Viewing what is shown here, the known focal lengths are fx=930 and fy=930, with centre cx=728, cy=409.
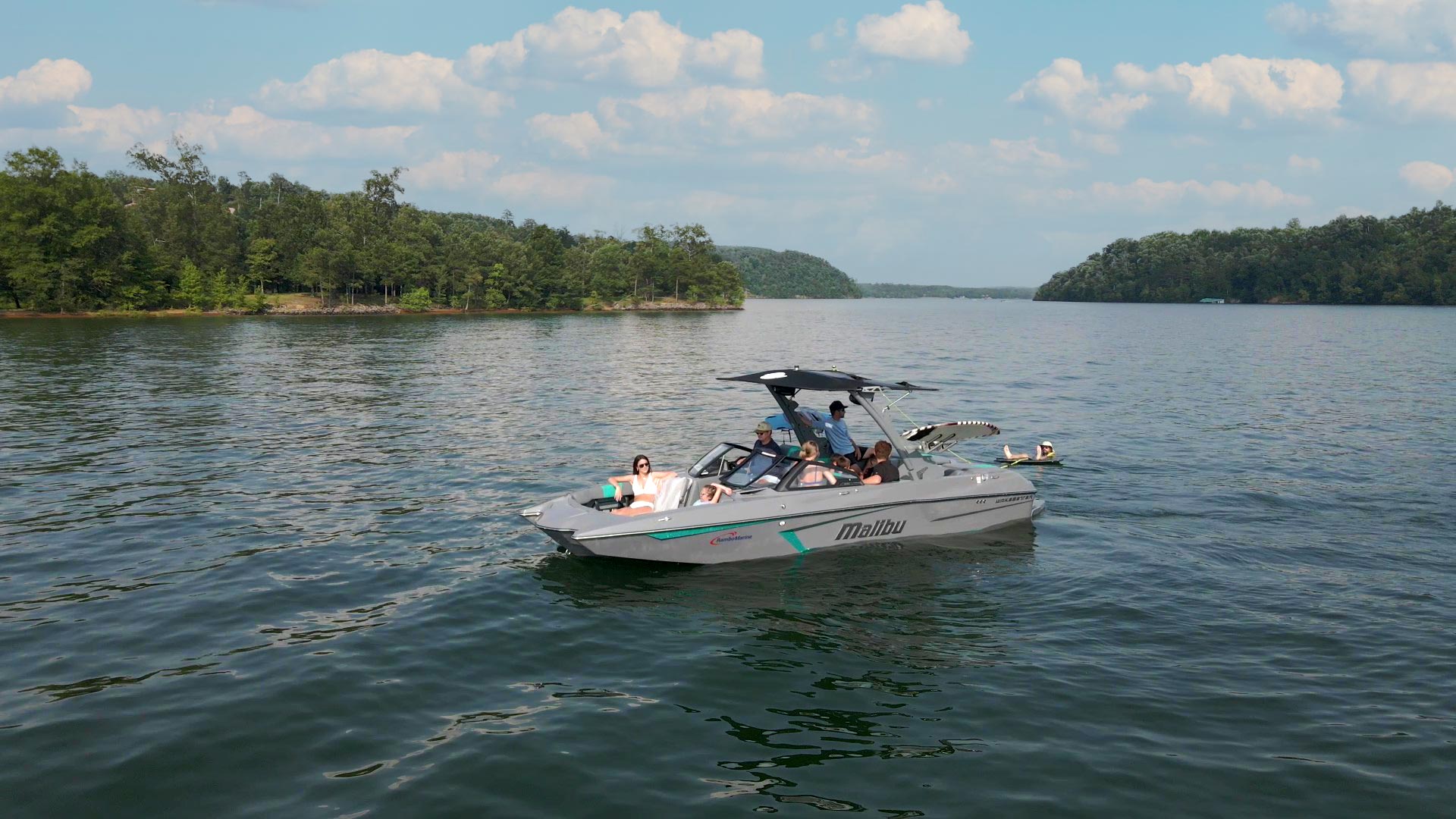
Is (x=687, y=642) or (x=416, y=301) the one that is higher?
(x=416, y=301)

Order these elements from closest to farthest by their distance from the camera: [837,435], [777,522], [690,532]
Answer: [690,532] → [777,522] → [837,435]

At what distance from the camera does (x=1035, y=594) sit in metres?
12.2

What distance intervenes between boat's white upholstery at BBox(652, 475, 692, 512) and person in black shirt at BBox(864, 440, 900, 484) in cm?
276

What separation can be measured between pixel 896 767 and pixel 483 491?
38.9 feet

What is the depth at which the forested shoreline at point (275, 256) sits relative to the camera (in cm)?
8838

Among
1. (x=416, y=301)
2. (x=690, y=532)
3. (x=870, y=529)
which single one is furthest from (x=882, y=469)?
(x=416, y=301)

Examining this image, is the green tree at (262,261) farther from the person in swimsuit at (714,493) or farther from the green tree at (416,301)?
the person in swimsuit at (714,493)

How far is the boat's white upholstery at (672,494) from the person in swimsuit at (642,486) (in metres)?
0.06

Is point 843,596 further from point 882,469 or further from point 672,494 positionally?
point 672,494

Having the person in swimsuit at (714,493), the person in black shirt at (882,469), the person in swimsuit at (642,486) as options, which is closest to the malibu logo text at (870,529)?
the person in black shirt at (882,469)

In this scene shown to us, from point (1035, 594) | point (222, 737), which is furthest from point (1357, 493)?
point (222, 737)

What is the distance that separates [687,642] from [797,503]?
3305 mm

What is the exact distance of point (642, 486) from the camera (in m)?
13.4

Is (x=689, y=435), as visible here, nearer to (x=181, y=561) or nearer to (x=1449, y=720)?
(x=181, y=561)
